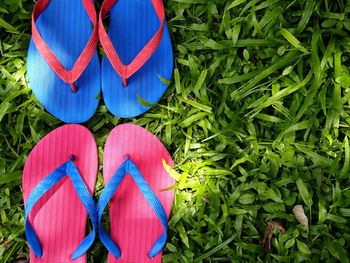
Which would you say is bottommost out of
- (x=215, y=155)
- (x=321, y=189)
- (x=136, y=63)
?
(x=321, y=189)

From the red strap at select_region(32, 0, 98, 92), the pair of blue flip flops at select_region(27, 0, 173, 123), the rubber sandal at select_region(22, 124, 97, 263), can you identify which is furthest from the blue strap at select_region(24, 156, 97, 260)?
the red strap at select_region(32, 0, 98, 92)

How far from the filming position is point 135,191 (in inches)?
65.3

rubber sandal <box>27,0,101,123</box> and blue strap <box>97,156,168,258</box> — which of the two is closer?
blue strap <box>97,156,168,258</box>

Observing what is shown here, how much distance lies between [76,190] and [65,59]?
0.44 m

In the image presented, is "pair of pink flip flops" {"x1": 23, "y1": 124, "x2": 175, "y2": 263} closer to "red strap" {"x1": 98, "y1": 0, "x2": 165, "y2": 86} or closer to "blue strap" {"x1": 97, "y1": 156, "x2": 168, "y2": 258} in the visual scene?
"blue strap" {"x1": 97, "y1": 156, "x2": 168, "y2": 258}

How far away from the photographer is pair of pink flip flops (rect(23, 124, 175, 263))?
163 centimetres

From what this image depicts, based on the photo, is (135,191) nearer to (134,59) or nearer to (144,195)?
(144,195)

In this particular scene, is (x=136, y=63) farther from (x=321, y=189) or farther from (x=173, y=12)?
(x=321, y=189)

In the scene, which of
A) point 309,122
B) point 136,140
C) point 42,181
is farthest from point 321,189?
point 42,181

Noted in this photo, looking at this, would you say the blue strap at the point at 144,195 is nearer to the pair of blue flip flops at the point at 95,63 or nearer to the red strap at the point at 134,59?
the pair of blue flip flops at the point at 95,63

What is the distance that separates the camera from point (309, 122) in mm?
1562

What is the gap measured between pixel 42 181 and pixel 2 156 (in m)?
0.18

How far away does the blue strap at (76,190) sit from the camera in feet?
5.12

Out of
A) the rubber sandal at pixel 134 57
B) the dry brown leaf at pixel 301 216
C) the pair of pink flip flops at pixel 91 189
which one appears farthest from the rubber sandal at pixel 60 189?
the dry brown leaf at pixel 301 216
